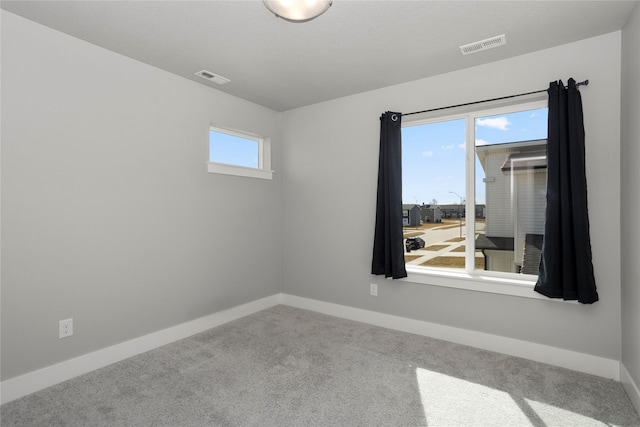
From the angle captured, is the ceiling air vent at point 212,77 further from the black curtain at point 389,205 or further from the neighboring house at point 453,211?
the neighboring house at point 453,211

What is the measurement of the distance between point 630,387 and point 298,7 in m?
3.03

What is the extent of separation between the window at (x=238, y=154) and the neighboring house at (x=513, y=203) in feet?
7.74

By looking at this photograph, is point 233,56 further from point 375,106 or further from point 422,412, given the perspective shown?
point 422,412

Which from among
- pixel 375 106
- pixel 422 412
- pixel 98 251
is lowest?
pixel 422 412

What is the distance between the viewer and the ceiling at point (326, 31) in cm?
210

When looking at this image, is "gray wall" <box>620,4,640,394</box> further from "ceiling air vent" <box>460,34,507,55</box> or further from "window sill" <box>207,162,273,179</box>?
"window sill" <box>207,162,273,179</box>

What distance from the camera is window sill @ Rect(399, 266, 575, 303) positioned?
107 inches

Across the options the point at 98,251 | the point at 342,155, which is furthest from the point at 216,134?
the point at 98,251

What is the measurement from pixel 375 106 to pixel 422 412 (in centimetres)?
275

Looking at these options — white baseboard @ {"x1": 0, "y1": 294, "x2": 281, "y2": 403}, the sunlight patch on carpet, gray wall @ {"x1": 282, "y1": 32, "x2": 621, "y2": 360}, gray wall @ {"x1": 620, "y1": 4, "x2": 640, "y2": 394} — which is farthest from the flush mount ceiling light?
white baseboard @ {"x1": 0, "y1": 294, "x2": 281, "y2": 403}

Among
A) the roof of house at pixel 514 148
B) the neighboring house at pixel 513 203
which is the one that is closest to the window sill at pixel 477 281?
the neighboring house at pixel 513 203

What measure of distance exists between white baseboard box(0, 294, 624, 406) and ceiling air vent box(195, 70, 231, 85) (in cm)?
231

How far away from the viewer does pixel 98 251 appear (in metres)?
2.59

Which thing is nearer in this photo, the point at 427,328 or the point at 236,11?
the point at 236,11
